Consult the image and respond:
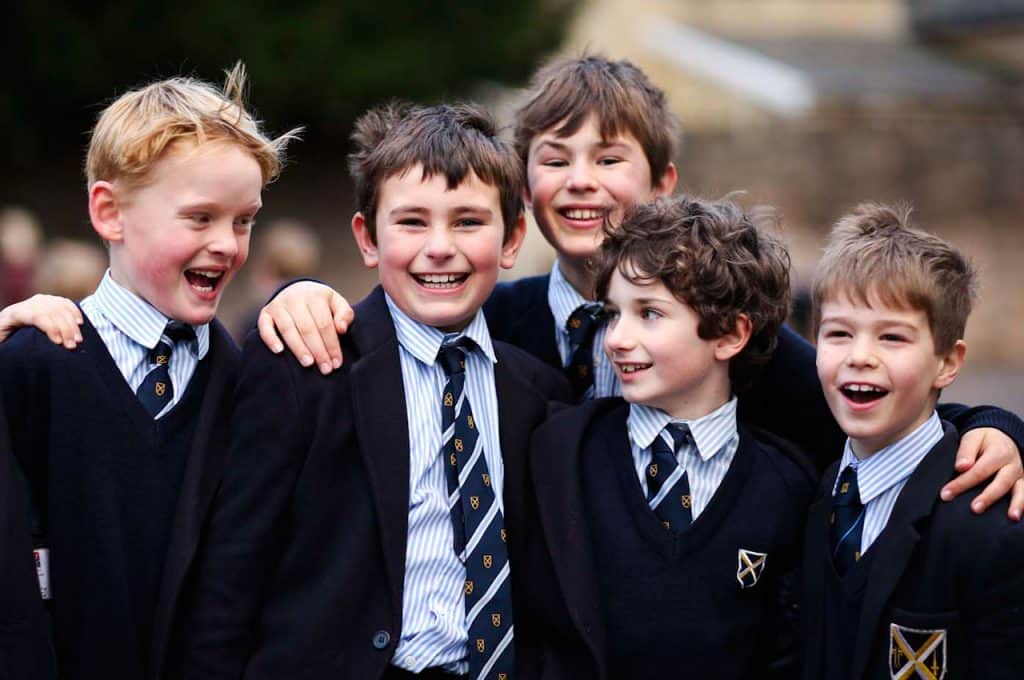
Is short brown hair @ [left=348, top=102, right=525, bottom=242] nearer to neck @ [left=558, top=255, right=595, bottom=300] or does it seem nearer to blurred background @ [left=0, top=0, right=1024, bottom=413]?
neck @ [left=558, top=255, right=595, bottom=300]

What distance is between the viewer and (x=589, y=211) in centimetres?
378

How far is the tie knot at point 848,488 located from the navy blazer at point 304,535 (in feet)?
3.43

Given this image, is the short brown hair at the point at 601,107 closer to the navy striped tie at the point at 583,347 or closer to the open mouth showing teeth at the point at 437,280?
the navy striped tie at the point at 583,347

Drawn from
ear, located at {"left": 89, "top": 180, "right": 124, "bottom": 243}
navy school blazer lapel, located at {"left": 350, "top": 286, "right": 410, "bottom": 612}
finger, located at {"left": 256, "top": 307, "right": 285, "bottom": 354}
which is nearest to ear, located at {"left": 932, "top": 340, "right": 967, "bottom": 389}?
navy school blazer lapel, located at {"left": 350, "top": 286, "right": 410, "bottom": 612}

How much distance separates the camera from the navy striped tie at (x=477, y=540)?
121 inches

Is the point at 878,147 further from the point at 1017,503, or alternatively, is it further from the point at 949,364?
the point at 1017,503

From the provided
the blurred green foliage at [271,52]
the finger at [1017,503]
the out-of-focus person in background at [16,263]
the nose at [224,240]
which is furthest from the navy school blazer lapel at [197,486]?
the blurred green foliage at [271,52]

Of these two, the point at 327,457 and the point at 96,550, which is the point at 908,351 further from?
the point at 96,550

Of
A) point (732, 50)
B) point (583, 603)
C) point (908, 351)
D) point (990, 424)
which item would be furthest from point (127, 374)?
point (732, 50)

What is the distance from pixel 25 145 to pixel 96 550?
1485 cm

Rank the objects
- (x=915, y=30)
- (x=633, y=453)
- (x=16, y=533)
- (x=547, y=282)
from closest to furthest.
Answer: (x=16, y=533) → (x=633, y=453) → (x=547, y=282) → (x=915, y=30)

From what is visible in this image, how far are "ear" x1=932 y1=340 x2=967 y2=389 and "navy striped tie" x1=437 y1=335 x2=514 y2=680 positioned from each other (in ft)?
3.63

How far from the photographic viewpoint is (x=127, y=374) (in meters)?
3.13

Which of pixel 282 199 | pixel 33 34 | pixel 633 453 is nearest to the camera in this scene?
pixel 633 453
